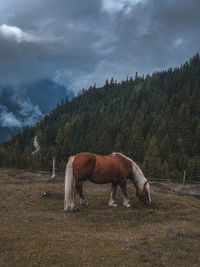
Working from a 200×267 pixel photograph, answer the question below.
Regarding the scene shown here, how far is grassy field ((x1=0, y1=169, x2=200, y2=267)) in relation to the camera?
5578mm

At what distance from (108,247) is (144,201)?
267 inches

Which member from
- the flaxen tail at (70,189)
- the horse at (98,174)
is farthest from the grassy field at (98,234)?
the horse at (98,174)

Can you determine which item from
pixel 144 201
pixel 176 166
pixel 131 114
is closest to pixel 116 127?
pixel 131 114

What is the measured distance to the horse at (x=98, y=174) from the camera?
1155 centimetres

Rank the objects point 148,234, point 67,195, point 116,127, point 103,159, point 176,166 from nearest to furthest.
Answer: point 148,234 < point 67,195 < point 103,159 < point 176,166 < point 116,127

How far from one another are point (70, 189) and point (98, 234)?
4.09 m

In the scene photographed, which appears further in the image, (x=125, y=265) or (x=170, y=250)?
(x=170, y=250)

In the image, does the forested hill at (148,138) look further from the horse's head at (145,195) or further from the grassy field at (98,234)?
the grassy field at (98,234)

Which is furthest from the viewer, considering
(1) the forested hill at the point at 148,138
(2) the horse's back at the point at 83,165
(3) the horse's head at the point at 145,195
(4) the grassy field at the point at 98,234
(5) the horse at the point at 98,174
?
(1) the forested hill at the point at 148,138

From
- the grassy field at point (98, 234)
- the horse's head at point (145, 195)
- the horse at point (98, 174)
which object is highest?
the horse at point (98, 174)

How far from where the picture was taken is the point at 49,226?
811cm

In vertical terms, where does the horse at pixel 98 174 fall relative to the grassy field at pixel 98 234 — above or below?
above

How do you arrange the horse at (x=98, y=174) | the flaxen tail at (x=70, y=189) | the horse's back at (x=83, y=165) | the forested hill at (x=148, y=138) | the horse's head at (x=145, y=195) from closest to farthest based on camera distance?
1. the flaxen tail at (x=70, y=189)
2. the horse at (x=98, y=174)
3. the horse's back at (x=83, y=165)
4. the horse's head at (x=145, y=195)
5. the forested hill at (x=148, y=138)

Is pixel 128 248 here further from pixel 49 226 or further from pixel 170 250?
pixel 49 226
